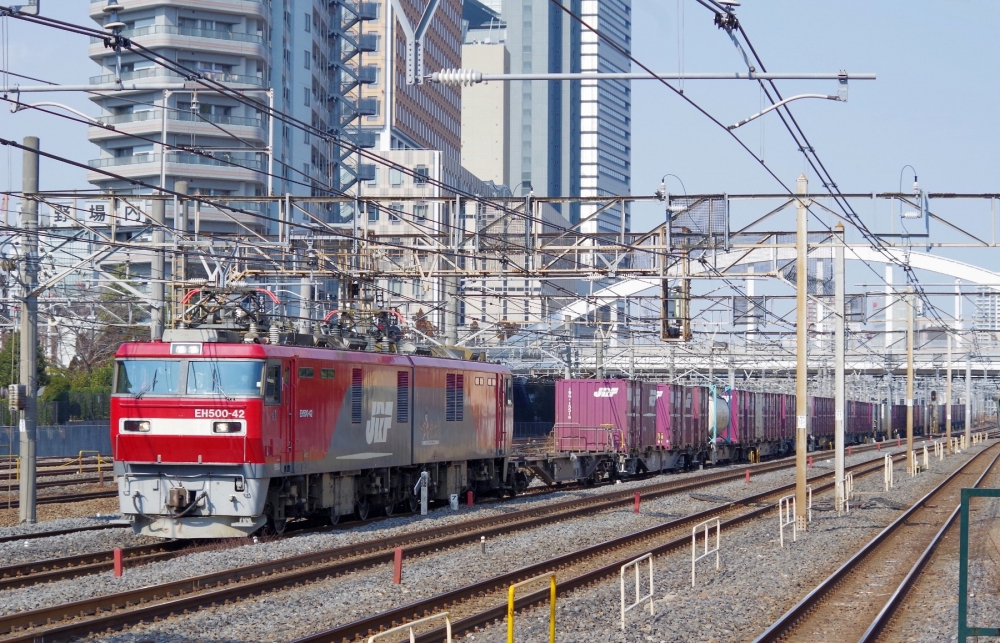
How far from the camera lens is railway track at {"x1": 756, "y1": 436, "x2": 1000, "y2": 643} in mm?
14297

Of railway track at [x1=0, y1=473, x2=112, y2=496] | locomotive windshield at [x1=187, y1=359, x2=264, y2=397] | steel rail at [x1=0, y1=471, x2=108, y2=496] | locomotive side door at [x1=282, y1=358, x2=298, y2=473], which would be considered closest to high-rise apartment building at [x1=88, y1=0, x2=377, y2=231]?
railway track at [x1=0, y1=473, x2=112, y2=496]

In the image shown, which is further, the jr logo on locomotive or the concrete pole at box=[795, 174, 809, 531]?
the concrete pole at box=[795, 174, 809, 531]

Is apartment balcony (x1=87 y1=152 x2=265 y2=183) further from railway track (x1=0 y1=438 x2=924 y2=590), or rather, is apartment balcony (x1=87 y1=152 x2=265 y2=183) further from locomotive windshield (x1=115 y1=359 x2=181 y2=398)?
locomotive windshield (x1=115 y1=359 x2=181 y2=398)

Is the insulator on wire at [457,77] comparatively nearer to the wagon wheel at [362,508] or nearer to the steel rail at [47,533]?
the steel rail at [47,533]

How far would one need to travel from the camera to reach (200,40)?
75.2 metres

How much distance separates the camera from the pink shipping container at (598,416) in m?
39.5

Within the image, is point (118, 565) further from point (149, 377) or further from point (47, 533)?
point (47, 533)

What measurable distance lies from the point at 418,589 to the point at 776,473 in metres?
32.5

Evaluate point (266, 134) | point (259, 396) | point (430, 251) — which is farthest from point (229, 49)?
point (259, 396)

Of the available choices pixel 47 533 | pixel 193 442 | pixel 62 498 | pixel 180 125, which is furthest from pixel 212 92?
pixel 193 442

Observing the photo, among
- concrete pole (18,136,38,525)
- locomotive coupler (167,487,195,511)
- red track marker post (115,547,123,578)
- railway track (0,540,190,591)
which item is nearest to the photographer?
railway track (0,540,190,591)

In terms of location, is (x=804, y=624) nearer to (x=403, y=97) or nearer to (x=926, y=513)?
(x=926, y=513)

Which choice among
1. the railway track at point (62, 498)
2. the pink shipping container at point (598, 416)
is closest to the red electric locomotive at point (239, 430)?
the railway track at point (62, 498)

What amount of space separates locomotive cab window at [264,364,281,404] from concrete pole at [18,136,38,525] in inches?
243
